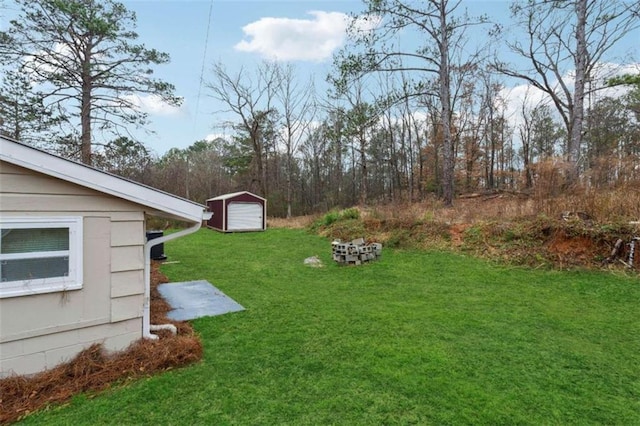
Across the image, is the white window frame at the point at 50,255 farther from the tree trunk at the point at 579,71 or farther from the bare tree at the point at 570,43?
the tree trunk at the point at 579,71

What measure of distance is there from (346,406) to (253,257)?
583cm

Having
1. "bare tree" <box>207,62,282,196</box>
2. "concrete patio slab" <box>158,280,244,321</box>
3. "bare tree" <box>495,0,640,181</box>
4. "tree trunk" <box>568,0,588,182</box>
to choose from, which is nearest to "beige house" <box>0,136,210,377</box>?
"concrete patio slab" <box>158,280,244,321</box>

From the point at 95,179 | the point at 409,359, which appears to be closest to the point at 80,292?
the point at 95,179

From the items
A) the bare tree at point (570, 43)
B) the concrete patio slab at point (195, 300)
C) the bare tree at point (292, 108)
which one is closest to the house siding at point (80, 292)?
the concrete patio slab at point (195, 300)

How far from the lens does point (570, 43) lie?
1117 cm

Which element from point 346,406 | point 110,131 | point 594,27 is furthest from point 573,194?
point 110,131

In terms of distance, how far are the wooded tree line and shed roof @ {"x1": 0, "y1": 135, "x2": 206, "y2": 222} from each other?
745cm

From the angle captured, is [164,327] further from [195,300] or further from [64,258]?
[195,300]

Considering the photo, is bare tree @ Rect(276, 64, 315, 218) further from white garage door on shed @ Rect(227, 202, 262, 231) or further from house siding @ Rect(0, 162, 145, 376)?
house siding @ Rect(0, 162, 145, 376)

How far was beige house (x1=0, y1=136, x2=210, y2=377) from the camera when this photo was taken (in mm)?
2203

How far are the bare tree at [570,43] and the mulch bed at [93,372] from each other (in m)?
9.33

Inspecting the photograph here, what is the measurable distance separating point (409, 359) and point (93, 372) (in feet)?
8.23

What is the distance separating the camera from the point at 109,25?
10.0 m

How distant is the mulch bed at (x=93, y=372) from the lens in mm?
2100
